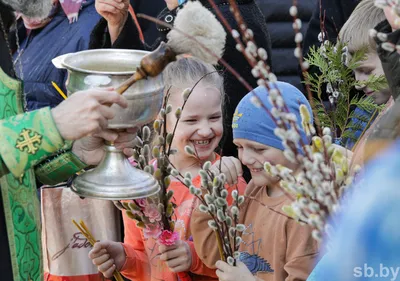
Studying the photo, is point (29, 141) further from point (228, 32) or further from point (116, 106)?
point (228, 32)

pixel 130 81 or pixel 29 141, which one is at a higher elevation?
pixel 130 81

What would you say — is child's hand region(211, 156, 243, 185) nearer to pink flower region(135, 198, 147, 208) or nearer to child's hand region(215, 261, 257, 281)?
pink flower region(135, 198, 147, 208)

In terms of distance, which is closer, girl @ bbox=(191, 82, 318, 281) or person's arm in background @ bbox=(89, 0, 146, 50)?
girl @ bbox=(191, 82, 318, 281)

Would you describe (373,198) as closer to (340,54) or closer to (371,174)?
(371,174)

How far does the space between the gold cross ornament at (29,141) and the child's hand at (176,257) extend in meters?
1.02

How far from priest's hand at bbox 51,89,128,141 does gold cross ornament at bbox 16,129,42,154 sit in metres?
0.07

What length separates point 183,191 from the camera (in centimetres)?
363

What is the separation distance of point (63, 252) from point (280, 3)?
2.53 metres

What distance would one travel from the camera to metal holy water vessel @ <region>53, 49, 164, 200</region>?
8.43 ft

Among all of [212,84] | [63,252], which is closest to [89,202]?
[63,252]

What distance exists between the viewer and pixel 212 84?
12.0 feet

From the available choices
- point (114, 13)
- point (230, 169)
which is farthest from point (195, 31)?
point (114, 13)

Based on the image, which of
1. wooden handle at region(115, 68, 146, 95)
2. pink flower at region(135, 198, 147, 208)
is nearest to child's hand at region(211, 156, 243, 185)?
pink flower at region(135, 198, 147, 208)

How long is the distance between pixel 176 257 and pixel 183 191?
0.38 metres
